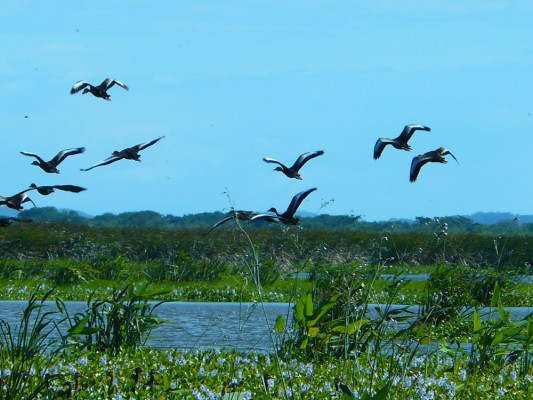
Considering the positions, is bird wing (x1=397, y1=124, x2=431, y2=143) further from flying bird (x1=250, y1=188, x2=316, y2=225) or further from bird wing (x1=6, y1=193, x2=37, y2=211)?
bird wing (x1=6, y1=193, x2=37, y2=211)

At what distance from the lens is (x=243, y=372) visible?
7.50m

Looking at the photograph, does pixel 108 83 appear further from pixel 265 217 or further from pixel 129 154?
pixel 265 217

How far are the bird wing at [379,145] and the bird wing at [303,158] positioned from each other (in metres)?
0.42

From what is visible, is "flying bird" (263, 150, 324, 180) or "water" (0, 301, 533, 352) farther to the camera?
"water" (0, 301, 533, 352)

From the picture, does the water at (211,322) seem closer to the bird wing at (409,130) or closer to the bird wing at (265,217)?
the bird wing at (409,130)

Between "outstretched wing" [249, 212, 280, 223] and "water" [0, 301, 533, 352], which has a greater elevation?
"outstretched wing" [249, 212, 280, 223]

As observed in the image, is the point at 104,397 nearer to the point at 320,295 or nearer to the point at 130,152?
the point at 130,152

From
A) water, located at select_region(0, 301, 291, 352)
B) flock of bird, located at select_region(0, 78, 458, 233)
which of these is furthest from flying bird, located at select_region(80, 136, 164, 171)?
water, located at select_region(0, 301, 291, 352)

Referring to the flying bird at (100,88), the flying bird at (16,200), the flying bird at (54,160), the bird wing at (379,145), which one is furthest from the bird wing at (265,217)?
the flying bird at (100,88)

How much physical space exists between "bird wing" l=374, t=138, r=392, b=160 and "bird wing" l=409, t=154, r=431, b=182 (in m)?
0.18

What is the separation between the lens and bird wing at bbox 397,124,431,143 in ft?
17.2

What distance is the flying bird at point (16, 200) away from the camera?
4816 mm

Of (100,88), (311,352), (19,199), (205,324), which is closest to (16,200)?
(19,199)

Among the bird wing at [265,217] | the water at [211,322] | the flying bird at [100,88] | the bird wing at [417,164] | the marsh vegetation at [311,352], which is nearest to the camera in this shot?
the bird wing at [265,217]
